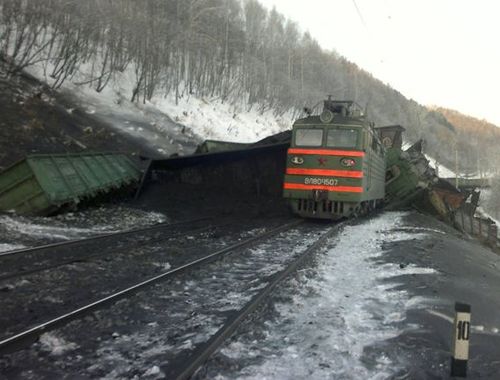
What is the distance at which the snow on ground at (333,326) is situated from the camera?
4.17m

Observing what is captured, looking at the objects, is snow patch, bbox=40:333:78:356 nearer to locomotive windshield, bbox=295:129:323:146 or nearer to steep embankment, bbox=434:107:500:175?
locomotive windshield, bbox=295:129:323:146

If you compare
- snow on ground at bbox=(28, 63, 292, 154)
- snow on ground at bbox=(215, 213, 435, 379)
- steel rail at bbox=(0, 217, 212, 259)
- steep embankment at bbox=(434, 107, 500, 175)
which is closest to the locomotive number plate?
steel rail at bbox=(0, 217, 212, 259)

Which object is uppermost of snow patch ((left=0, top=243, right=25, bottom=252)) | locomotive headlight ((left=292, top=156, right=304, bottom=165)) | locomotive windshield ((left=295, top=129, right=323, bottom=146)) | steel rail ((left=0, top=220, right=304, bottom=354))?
locomotive windshield ((left=295, top=129, right=323, bottom=146))

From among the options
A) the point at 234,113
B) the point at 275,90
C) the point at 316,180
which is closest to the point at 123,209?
the point at 316,180

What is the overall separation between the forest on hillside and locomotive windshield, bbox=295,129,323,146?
55.8ft

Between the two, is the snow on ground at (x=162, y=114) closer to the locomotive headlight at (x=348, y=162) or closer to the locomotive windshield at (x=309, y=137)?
the locomotive windshield at (x=309, y=137)

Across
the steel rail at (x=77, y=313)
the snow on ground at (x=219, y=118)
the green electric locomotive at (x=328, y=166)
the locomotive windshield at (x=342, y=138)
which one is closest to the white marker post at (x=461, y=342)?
the steel rail at (x=77, y=313)

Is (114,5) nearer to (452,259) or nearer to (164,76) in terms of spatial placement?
(164,76)

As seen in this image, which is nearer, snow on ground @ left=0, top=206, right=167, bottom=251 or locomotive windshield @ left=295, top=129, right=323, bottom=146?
snow on ground @ left=0, top=206, right=167, bottom=251

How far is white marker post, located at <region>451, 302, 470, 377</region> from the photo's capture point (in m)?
4.09

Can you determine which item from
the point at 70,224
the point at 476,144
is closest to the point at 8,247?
the point at 70,224

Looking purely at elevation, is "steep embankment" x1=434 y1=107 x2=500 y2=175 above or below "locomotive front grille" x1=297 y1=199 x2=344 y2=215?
above

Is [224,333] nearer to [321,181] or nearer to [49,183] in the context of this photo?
[49,183]

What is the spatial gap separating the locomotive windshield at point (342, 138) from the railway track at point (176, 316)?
686 cm
